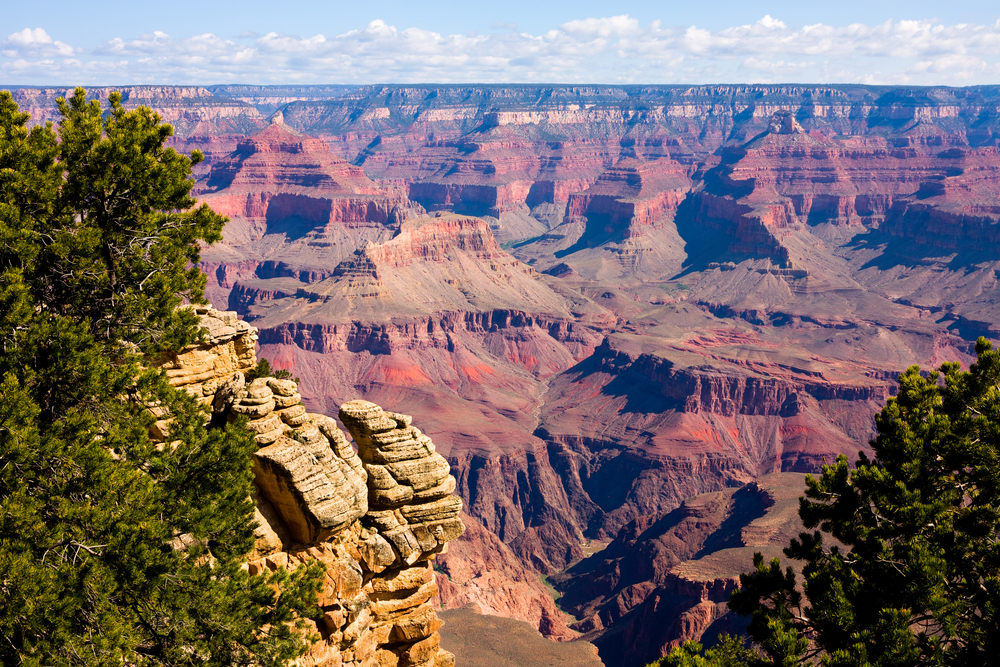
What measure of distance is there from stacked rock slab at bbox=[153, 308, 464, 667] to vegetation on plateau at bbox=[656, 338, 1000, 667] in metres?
8.94

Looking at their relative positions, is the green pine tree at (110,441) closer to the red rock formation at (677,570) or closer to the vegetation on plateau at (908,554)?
the vegetation on plateau at (908,554)

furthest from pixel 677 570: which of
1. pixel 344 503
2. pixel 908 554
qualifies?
pixel 344 503

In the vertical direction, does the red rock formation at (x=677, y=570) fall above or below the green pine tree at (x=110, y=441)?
below

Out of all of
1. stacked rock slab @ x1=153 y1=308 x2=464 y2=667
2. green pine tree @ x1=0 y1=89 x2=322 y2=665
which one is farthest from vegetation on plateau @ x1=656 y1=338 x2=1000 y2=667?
green pine tree @ x1=0 y1=89 x2=322 y2=665

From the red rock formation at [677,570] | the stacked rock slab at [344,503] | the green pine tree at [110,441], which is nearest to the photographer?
the green pine tree at [110,441]

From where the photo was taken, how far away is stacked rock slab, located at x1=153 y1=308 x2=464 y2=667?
22.2 metres

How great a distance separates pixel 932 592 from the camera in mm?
18438

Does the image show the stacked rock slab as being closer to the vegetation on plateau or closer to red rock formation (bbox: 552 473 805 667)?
the vegetation on plateau

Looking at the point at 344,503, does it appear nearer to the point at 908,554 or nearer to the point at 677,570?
the point at 908,554

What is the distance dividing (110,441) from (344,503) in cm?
705

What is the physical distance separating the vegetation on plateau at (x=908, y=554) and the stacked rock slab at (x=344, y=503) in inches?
352

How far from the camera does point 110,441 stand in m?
17.6

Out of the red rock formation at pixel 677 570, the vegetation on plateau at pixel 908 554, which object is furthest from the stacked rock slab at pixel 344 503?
the red rock formation at pixel 677 570

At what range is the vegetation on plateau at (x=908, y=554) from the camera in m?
18.4
